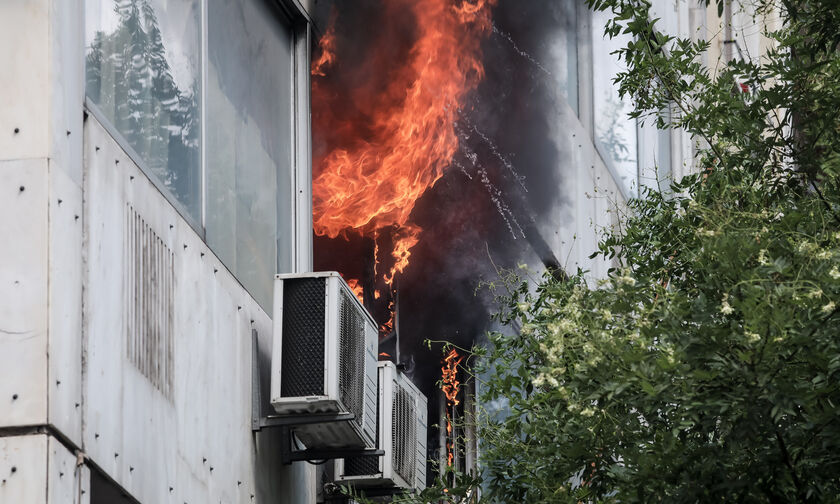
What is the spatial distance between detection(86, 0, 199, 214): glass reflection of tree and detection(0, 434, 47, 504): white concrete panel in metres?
2.05

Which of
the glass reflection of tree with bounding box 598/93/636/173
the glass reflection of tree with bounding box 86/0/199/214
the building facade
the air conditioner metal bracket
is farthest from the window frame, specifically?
the glass reflection of tree with bounding box 598/93/636/173

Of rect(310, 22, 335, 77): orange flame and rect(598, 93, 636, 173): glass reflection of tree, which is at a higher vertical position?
rect(310, 22, 335, 77): orange flame

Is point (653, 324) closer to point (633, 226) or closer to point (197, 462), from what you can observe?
point (197, 462)

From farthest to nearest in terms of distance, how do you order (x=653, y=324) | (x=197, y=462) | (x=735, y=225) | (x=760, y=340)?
(x=197, y=462) → (x=735, y=225) → (x=653, y=324) → (x=760, y=340)

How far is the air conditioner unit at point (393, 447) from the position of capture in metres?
11.5

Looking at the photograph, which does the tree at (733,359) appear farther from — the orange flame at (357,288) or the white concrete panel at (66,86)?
the orange flame at (357,288)

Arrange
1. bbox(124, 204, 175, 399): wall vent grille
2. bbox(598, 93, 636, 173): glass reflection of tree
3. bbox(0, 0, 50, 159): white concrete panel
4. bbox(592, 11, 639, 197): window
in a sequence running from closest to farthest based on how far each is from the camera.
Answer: bbox(0, 0, 50, 159): white concrete panel, bbox(124, 204, 175, 399): wall vent grille, bbox(592, 11, 639, 197): window, bbox(598, 93, 636, 173): glass reflection of tree

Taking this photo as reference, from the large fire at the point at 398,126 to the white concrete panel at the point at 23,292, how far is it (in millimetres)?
10255

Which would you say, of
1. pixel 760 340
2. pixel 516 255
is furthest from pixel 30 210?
pixel 516 255

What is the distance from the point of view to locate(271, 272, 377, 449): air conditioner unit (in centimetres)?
930

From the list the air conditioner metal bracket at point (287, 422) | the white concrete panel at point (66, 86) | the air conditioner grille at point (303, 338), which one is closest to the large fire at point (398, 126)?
the air conditioner metal bracket at point (287, 422)

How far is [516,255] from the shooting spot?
687 inches

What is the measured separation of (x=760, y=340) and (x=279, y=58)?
6473 mm

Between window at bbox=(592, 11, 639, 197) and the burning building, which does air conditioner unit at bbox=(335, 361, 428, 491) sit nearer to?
the burning building
